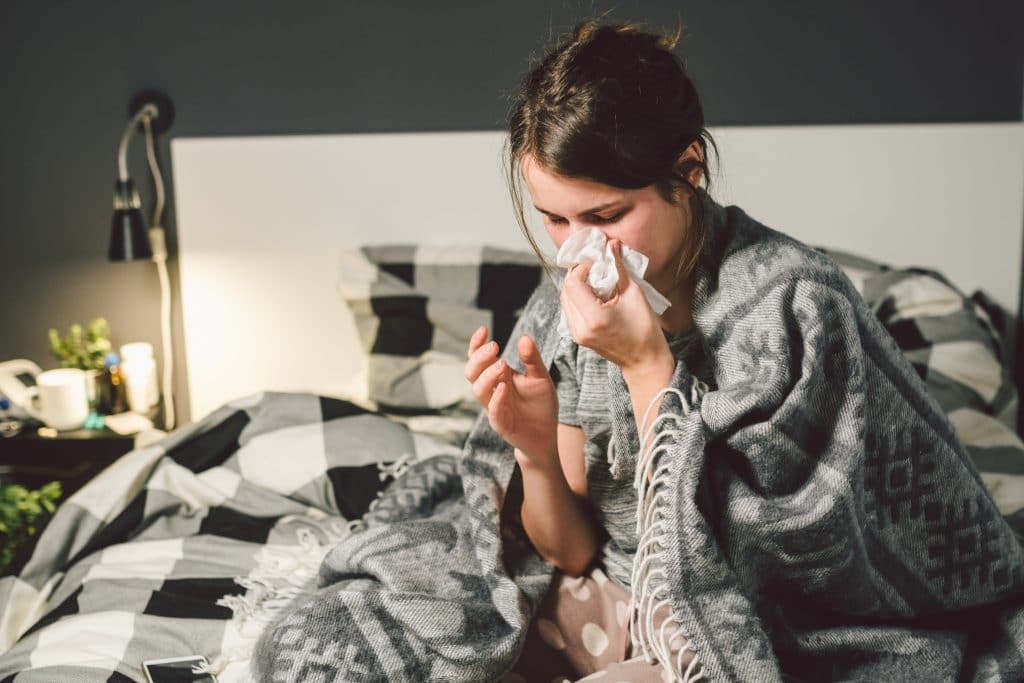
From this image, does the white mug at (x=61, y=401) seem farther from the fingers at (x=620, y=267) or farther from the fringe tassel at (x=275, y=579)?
the fingers at (x=620, y=267)

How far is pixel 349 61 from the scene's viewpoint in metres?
2.32

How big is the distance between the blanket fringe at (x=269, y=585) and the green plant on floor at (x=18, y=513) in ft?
2.27

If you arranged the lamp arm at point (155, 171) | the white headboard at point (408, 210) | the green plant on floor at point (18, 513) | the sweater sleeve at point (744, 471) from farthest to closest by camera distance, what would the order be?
the lamp arm at point (155, 171), the white headboard at point (408, 210), the green plant on floor at point (18, 513), the sweater sleeve at point (744, 471)

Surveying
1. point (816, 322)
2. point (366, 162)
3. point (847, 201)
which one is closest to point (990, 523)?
point (816, 322)

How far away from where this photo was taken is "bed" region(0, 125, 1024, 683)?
1.55 meters

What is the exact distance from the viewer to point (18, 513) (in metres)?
1.89

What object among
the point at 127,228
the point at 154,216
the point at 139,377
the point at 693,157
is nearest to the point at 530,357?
the point at 693,157

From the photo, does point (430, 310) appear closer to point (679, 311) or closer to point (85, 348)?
point (85, 348)

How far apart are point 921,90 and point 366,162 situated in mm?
1391

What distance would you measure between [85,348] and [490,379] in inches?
65.9

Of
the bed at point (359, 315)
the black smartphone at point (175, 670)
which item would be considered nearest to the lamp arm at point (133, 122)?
the bed at point (359, 315)

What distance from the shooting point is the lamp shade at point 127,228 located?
2141 mm

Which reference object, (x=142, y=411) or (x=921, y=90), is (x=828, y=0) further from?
(x=142, y=411)

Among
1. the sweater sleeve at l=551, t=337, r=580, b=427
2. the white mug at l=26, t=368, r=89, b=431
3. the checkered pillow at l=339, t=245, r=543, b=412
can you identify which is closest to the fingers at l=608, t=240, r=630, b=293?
the sweater sleeve at l=551, t=337, r=580, b=427
